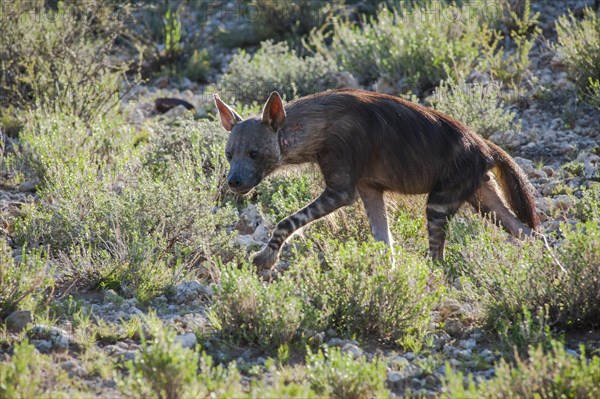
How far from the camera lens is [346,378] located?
4504 millimetres

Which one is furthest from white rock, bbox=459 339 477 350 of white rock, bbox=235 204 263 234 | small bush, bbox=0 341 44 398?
white rock, bbox=235 204 263 234

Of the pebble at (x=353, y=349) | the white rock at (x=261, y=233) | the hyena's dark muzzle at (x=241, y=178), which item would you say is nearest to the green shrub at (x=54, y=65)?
the white rock at (x=261, y=233)

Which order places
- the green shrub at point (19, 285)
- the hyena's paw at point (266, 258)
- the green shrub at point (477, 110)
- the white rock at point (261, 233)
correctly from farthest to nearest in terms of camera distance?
the green shrub at point (477, 110) < the white rock at point (261, 233) < the hyena's paw at point (266, 258) < the green shrub at point (19, 285)

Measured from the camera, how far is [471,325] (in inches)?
227

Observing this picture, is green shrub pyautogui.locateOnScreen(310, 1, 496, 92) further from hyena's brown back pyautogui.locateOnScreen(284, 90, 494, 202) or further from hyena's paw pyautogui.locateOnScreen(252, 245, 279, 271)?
hyena's paw pyautogui.locateOnScreen(252, 245, 279, 271)

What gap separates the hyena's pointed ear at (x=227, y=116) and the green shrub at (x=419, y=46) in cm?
359

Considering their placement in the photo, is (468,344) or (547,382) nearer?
(547,382)

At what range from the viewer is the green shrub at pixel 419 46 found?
10570 millimetres

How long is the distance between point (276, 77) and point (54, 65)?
2.74 metres

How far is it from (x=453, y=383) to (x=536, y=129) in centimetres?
588

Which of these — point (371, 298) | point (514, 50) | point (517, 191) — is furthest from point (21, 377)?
point (514, 50)

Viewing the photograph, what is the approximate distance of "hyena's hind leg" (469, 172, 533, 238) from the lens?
709 centimetres

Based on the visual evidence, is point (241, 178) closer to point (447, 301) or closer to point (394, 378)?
point (447, 301)

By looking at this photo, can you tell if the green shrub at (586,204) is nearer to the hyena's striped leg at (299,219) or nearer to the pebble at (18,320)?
the hyena's striped leg at (299,219)
